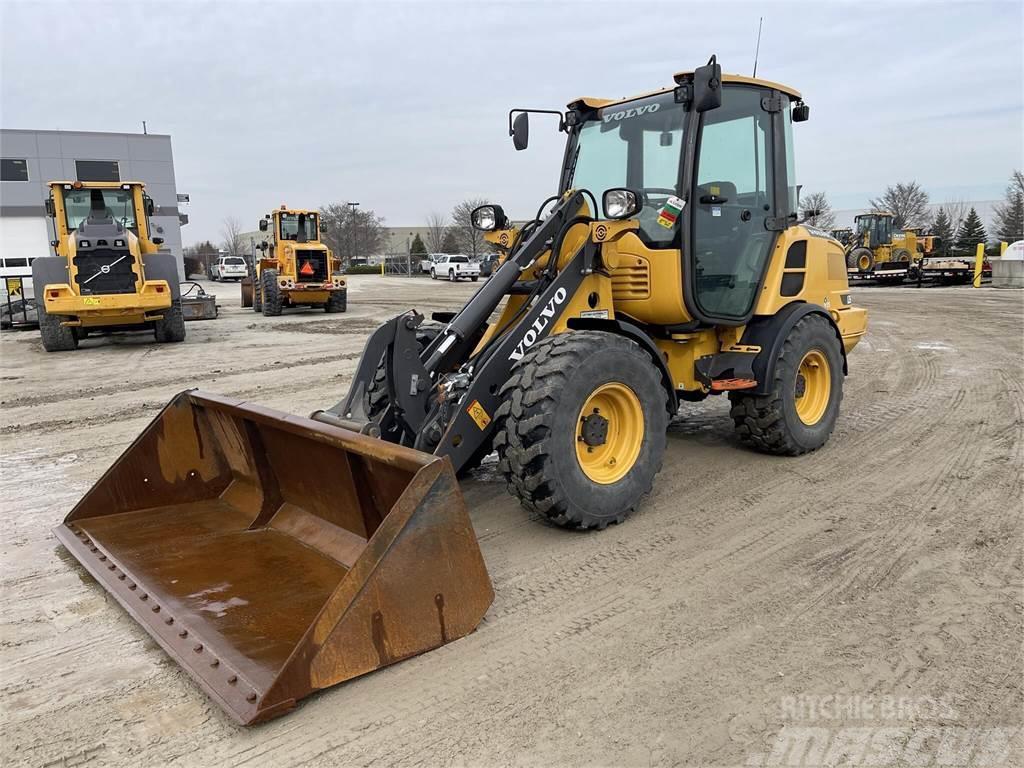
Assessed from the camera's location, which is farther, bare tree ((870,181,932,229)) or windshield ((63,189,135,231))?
bare tree ((870,181,932,229))

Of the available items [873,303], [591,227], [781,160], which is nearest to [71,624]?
[591,227]

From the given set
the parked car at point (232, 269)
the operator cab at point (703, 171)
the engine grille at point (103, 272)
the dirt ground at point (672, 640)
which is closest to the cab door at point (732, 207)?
the operator cab at point (703, 171)

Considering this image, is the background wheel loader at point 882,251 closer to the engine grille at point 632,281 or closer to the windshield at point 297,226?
the windshield at point 297,226

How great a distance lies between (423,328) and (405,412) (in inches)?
44.5

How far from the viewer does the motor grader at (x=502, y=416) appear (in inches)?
112

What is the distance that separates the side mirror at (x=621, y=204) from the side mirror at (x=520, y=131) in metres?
1.38

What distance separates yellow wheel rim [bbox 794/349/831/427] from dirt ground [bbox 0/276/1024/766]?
322 millimetres

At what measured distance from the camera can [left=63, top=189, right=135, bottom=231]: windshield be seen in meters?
13.6

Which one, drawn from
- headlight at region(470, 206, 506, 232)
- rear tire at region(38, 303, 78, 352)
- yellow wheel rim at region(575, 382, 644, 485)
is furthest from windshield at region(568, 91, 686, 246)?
rear tire at region(38, 303, 78, 352)

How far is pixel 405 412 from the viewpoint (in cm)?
393

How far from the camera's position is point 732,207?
511 centimetres

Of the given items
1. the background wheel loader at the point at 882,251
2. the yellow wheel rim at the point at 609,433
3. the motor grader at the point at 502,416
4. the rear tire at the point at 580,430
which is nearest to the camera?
the motor grader at the point at 502,416

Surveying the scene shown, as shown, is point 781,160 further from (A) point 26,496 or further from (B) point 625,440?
(A) point 26,496

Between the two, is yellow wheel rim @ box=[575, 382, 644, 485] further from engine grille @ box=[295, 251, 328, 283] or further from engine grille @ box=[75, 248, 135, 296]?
engine grille @ box=[295, 251, 328, 283]
